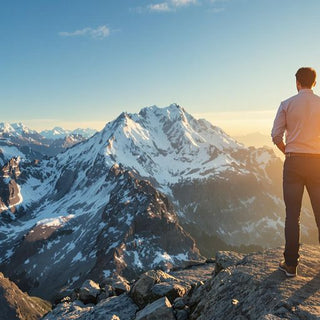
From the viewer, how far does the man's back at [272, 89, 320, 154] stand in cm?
820

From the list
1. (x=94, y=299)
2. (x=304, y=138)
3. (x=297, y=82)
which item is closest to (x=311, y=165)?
(x=304, y=138)

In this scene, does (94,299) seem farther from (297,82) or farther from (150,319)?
→ (297,82)

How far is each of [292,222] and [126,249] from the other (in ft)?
641

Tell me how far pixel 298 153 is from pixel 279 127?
0.91 meters

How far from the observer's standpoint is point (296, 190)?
8336 millimetres

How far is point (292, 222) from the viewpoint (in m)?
8.47

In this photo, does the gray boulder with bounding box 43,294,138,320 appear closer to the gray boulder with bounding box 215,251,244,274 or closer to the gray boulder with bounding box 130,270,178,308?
the gray boulder with bounding box 130,270,178,308

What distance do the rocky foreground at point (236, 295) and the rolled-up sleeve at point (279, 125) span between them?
3850 mm

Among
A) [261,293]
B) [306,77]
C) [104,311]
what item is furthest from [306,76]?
[104,311]

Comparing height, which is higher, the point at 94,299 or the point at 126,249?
the point at 94,299

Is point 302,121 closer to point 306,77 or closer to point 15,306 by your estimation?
point 306,77

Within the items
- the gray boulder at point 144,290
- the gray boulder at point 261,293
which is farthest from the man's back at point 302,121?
the gray boulder at point 144,290

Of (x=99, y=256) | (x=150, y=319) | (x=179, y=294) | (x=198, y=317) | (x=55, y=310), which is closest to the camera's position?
(x=198, y=317)

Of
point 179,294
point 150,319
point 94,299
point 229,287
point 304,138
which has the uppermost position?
point 304,138
